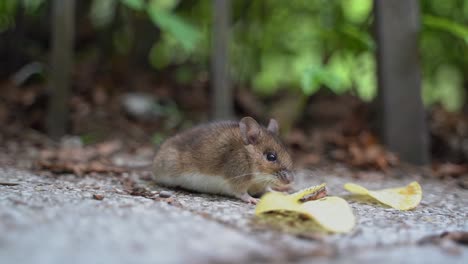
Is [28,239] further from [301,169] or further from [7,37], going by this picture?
[7,37]

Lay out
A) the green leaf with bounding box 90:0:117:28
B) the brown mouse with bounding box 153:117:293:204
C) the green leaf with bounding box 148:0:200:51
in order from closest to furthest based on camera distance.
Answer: the brown mouse with bounding box 153:117:293:204 < the green leaf with bounding box 148:0:200:51 < the green leaf with bounding box 90:0:117:28

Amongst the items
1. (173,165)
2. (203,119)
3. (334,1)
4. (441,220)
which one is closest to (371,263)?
(441,220)

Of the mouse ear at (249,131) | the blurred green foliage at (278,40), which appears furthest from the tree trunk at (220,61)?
the mouse ear at (249,131)

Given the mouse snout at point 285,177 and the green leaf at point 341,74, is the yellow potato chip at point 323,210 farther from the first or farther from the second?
the green leaf at point 341,74

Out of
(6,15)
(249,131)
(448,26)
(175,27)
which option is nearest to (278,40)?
(175,27)

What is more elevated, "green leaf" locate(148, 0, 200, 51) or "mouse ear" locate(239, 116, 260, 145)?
"green leaf" locate(148, 0, 200, 51)

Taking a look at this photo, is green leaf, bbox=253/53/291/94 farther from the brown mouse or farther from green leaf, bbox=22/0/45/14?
the brown mouse

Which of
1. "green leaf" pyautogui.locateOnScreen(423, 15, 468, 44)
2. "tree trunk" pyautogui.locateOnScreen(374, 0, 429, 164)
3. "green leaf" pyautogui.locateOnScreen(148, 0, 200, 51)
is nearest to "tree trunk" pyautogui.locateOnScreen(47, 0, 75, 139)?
"green leaf" pyautogui.locateOnScreen(148, 0, 200, 51)
